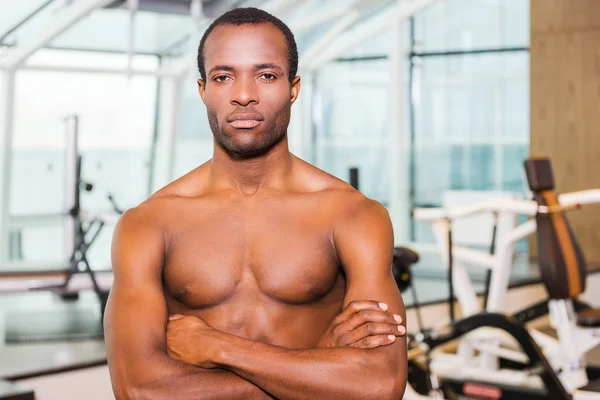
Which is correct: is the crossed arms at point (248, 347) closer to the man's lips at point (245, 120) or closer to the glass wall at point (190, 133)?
the man's lips at point (245, 120)

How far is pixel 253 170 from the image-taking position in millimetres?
1359

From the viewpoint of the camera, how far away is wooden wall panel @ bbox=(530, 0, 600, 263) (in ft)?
22.0

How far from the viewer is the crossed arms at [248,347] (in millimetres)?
1257

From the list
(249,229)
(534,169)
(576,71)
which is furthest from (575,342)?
(576,71)

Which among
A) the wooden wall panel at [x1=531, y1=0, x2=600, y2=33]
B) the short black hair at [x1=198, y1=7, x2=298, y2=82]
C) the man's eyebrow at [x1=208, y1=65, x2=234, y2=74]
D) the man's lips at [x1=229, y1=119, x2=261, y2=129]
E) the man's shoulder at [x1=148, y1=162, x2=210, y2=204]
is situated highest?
the wooden wall panel at [x1=531, y1=0, x2=600, y2=33]

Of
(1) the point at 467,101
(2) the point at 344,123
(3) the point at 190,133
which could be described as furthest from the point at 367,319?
(2) the point at 344,123

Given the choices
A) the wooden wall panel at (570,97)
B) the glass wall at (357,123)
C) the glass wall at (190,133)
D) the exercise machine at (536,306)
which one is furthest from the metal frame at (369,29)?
the exercise machine at (536,306)

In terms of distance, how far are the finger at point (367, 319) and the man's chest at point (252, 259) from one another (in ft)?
0.25

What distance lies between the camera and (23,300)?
5.94 m

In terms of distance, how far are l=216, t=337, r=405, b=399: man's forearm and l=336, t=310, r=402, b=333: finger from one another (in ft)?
0.11

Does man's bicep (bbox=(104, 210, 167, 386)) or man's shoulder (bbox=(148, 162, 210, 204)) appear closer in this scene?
man's bicep (bbox=(104, 210, 167, 386))

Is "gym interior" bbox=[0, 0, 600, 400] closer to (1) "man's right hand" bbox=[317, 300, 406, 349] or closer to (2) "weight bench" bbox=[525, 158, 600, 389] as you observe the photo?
(2) "weight bench" bbox=[525, 158, 600, 389]

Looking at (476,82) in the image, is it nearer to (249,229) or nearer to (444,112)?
(444,112)

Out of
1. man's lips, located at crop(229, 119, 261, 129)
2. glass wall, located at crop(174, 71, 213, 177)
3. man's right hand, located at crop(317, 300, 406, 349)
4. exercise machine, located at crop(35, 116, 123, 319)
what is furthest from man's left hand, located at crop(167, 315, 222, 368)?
glass wall, located at crop(174, 71, 213, 177)
